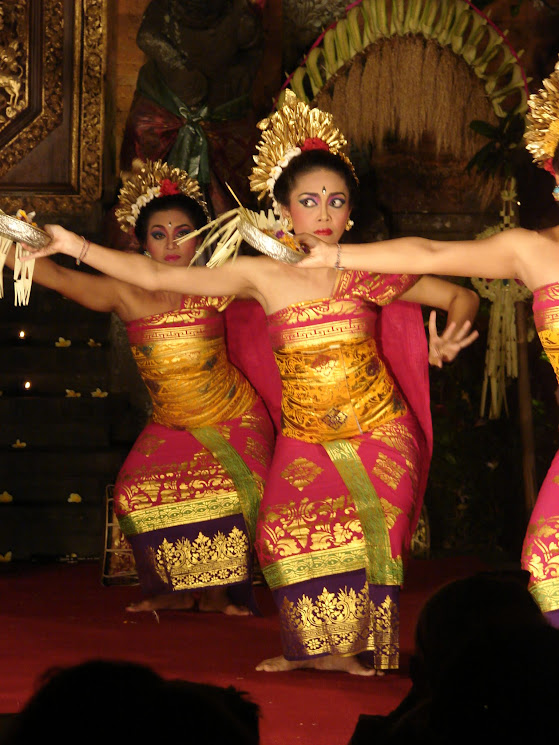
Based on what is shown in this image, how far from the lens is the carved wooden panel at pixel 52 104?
6.43m

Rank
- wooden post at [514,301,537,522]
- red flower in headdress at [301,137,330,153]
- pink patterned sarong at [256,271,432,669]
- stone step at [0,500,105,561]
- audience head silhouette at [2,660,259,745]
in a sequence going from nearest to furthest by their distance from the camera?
1. audience head silhouette at [2,660,259,745]
2. pink patterned sarong at [256,271,432,669]
3. red flower in headdress at [301,137,330,153]
4. wooden post at [514,301,537,522]
5. stone step at [0,500,105,561]

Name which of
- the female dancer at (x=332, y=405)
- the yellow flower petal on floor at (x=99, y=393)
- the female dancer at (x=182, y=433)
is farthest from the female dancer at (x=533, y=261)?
the yellow flower petal on floor at (x=99, y=393)

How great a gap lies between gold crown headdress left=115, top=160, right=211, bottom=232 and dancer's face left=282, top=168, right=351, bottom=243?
32.1 inches

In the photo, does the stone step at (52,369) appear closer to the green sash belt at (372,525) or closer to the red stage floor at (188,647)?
the red stage floor at (188,647)

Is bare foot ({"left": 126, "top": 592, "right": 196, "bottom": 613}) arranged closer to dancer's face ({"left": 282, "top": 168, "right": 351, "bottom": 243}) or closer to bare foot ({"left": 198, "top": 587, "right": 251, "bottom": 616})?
bare foot ({"left": 198, "top": 587, "right": 251, "bottom": 616})

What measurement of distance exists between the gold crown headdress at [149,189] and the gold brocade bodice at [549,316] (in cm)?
186

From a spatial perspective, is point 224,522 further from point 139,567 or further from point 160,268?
point 160,268

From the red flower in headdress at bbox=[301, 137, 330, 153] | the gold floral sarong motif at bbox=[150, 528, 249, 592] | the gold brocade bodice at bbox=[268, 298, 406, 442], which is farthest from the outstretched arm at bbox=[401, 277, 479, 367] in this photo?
the gold floral sarong motif at bbox=[150, 528, 249, 592]

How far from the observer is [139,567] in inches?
159

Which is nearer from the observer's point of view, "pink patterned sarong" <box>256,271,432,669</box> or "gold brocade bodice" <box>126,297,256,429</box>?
"pink patterned sarong" <box>256,271,432,669</box>

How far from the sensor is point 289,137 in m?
3.80

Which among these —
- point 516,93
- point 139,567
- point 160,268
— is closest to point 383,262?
point 160,268

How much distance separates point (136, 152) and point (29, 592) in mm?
2503

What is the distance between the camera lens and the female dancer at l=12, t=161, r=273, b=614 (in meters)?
3.96
